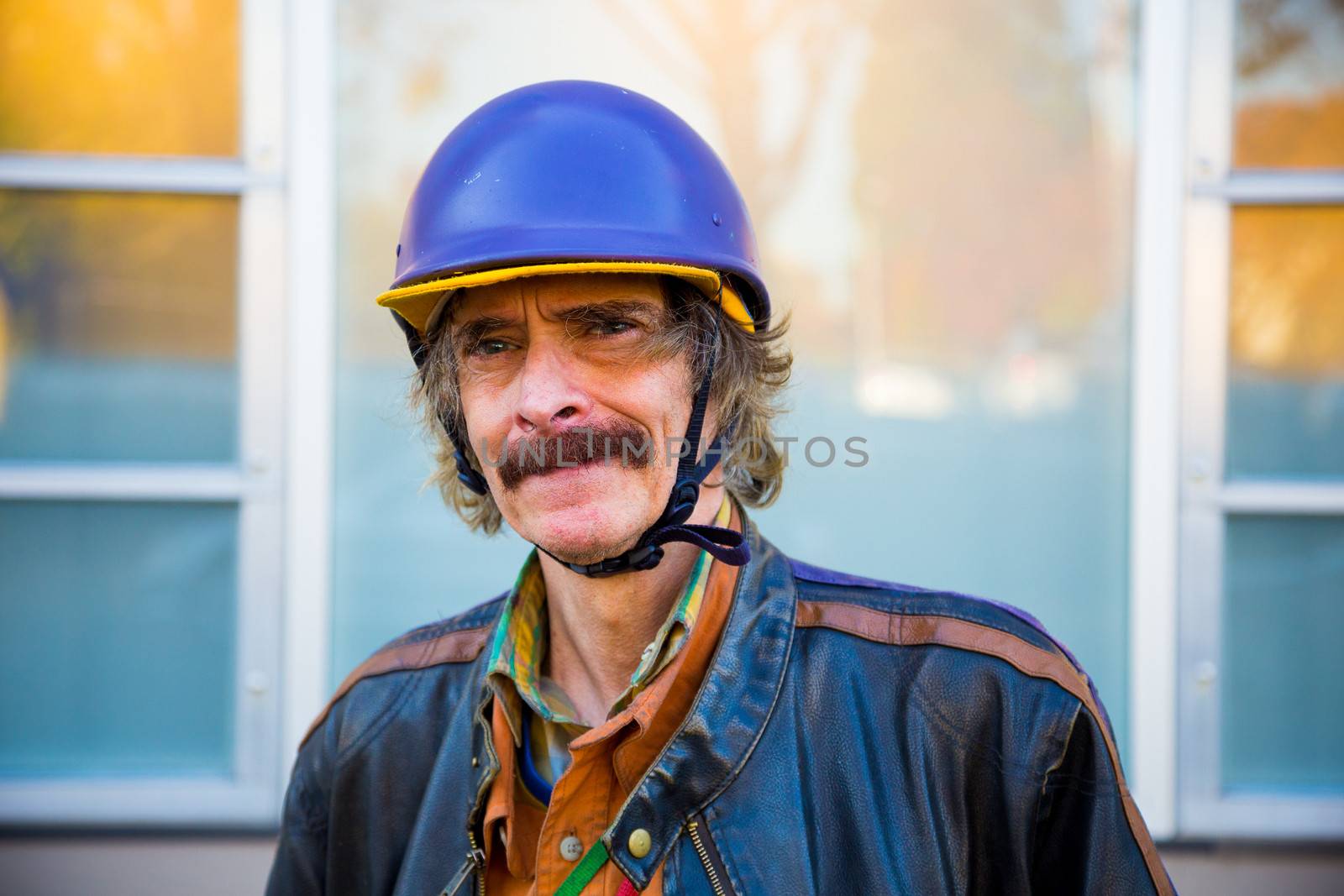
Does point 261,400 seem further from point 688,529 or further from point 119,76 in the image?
point 688,529

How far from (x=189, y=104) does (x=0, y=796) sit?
6.59 ft

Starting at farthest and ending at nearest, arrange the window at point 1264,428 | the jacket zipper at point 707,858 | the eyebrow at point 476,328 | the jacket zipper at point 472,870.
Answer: the window at point 1264,428 → the eyebrow at point 476,328 → the jacket zipper at point 472,870 → the jacket zipper at point 707,858

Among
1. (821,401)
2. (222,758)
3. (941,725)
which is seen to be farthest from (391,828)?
(821,401)

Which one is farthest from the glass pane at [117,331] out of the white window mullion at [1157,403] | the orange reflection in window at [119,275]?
the white window mullion at [1157,403]

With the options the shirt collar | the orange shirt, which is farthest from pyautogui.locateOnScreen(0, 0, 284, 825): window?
Answer: the orange shirt

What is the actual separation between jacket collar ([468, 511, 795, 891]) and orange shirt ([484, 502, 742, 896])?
0.04 meters

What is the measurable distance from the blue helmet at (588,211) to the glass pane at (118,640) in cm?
164

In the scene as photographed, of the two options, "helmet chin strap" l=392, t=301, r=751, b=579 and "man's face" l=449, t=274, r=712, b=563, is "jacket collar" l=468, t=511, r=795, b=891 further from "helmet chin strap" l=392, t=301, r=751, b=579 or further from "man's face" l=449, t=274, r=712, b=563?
"man's face" l=449, t=274, r=712, b=563

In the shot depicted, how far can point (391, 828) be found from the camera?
1.87 metres

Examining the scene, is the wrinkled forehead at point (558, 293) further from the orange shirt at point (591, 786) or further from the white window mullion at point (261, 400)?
the white window mullion at point (261, 400)

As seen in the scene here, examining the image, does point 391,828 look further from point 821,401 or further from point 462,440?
point 821,401

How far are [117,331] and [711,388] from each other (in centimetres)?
205

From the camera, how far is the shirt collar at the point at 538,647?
1642 mm

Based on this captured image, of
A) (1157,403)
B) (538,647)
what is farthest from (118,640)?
(1157,403)
